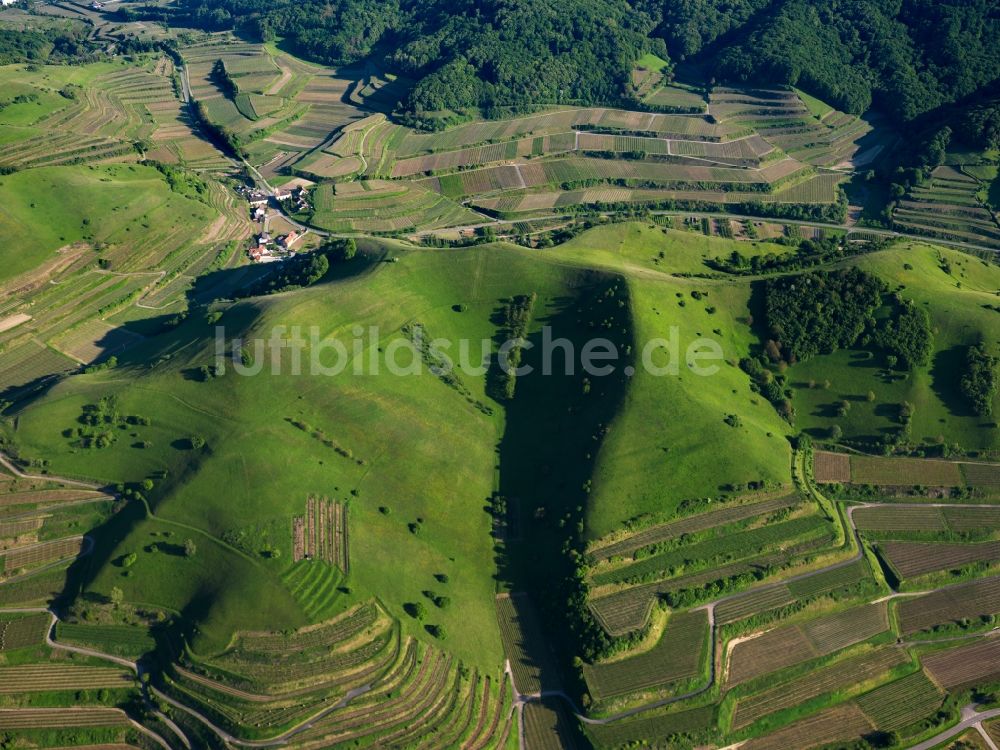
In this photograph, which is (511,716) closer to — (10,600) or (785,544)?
(785,544)

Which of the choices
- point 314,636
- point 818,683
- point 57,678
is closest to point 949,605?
point 818,683

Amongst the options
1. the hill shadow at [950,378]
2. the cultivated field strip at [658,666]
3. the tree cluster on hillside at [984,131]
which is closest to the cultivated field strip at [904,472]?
the hill shadow at [950,378]

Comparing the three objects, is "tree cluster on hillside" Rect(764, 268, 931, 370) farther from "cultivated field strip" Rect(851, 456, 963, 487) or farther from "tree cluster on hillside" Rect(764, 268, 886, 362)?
"cultivated field strip" Rect(851, 456, 963, 487)

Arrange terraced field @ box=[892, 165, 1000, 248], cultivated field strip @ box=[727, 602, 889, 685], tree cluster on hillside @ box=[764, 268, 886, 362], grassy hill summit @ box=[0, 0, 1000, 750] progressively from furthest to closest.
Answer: terraced field @ box=[892, 165, 1000, 248] → tree cluster on hillside @ box=[764, 268, 886, 362] → cultivated field strip @ box=[727, 602, 889, 685] → grassy hill summit @ box=[0, 0, 1000, 750]

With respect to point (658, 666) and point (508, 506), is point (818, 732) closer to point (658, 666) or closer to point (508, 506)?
point (658, 666)

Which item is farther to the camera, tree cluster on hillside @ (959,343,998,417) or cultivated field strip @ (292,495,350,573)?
tree cluster on hillside @ (959,343,998,417)

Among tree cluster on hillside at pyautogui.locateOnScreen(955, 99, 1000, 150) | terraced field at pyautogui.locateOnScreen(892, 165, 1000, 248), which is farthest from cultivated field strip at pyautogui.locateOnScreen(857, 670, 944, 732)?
tree cluster on hillside at pyautogui.locateOnScreen(955, 99, 1000, 150)

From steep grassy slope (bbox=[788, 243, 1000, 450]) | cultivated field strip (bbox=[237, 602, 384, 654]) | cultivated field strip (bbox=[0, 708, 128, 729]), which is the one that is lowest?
cultivated field strip (bbox=[0, 708, 128, 729])

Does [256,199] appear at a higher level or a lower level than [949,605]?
higher

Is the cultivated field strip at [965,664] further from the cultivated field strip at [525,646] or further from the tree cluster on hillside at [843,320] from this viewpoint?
the cultivated field strip at [525,646]
